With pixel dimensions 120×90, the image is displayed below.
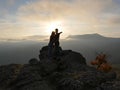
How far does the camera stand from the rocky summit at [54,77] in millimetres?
20859

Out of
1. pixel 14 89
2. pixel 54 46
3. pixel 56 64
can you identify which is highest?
pixel 54 46

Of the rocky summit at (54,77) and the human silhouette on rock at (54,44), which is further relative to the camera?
the human silhouette on rock at (54,44)

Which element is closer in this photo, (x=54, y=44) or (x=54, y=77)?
(x=54, y=77)

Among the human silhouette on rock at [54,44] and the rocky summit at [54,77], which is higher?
the human silhouette on rock at [54,44]

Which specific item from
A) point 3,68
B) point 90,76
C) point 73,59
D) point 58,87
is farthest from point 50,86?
point 73,59

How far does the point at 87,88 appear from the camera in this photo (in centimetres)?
2077

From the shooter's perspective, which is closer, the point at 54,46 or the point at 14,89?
the point at 14,89

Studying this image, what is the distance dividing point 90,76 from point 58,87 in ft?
10.2

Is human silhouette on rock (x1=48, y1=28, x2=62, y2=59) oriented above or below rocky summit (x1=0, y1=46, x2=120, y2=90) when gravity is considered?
above

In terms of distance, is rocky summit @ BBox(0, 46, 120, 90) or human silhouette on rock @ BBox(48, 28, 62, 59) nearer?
rocky summit @ BBox(0, 46, 120, 90)

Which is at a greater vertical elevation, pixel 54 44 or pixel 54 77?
pixel 54 44

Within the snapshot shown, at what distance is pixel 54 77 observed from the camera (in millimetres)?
23234

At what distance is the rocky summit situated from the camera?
20.9 m

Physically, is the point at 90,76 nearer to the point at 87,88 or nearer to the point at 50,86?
the point at 87,88
